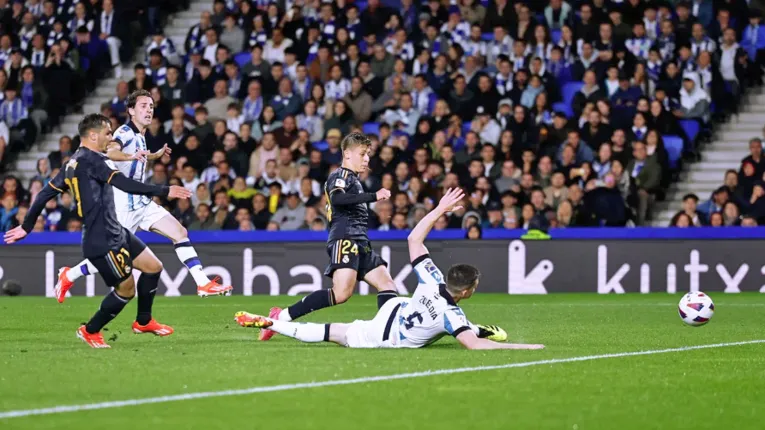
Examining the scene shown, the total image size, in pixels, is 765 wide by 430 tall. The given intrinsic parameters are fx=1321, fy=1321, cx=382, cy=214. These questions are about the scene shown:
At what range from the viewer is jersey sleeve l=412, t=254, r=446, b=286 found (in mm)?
9508

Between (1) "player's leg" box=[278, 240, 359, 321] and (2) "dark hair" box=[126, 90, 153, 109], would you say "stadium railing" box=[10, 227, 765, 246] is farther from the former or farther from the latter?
(1) "player's leg" box=[278, 240, 359, 321]

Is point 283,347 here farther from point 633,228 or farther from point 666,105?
point 666,105

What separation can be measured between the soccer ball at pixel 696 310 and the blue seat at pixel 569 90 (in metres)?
10.2

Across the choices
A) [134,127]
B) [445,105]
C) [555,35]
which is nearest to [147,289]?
[134,127]

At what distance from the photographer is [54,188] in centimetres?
1050

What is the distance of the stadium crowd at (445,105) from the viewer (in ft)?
67.2

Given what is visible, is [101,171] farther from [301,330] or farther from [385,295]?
[385,295]

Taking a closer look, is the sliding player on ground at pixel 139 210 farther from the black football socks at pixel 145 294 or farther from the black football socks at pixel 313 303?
the black football socks at pixel 313 303

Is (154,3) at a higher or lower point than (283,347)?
higher

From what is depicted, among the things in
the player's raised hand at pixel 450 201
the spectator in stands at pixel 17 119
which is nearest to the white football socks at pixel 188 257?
the player's raised hand at pixel 450 201

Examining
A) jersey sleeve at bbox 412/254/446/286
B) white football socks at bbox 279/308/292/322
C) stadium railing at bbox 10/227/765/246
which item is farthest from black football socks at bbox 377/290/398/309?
stadium railing at bbox 10/227/765/246

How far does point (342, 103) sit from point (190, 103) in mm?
3066

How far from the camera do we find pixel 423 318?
965 cm

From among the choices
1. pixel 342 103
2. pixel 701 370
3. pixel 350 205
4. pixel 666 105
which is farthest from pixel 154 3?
pixel 701 370
